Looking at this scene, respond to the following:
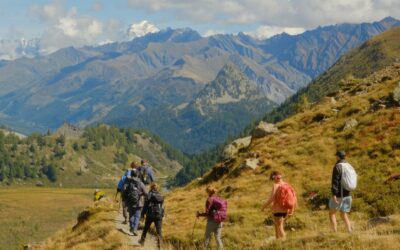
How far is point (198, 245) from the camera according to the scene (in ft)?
87.1

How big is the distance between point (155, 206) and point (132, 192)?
4696mm

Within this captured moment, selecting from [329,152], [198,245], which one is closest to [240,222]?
[198,245]

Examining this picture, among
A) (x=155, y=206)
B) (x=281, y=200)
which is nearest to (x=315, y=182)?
(x=155, y=206)

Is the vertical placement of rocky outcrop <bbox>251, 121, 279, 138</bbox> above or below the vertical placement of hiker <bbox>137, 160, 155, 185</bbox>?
above

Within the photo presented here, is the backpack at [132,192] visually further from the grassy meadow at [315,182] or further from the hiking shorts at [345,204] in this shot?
the hiking shorts at [345,204]

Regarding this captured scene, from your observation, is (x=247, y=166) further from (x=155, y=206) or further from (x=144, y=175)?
(x=155, y=206)

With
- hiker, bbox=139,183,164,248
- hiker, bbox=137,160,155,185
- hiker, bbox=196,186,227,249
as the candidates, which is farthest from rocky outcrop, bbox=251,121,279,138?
hiker, bbox=196,186,227,249

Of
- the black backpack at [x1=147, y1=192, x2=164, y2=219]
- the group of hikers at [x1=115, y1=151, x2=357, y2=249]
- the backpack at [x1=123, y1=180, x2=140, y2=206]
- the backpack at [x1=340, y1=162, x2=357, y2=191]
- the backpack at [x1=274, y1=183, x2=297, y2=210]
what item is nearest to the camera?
the backpack at [x1=340, y1=162, x2=357, y2=191]

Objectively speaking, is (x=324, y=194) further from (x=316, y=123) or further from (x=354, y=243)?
(x=316, y=123)

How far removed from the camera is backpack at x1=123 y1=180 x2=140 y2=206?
97.3 ft

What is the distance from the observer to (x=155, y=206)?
84.4ft

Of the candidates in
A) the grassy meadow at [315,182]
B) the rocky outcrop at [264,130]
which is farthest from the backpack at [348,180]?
the rocky outcrop at [264,130]

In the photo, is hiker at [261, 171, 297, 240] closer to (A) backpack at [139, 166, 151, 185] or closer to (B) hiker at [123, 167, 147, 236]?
(B) hiker at [123, 167, 147, 236]

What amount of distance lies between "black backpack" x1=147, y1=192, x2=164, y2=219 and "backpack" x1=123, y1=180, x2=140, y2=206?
4.02 m
